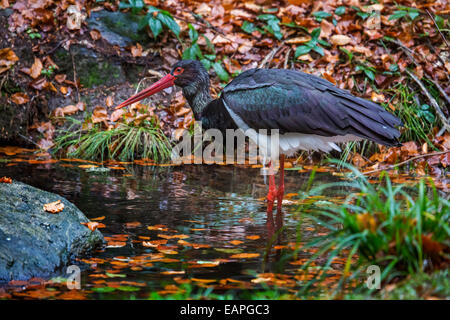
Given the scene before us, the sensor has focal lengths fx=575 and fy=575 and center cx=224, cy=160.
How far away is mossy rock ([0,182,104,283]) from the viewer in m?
3.30

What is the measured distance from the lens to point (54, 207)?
3.89m

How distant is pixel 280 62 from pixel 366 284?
517cm

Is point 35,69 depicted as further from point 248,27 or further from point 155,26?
point 248,27

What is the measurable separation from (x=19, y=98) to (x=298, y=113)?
3943 millimetres

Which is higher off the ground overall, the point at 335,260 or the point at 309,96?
the point at 309,96

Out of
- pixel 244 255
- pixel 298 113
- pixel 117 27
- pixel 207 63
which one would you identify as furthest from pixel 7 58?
pixel 244 255

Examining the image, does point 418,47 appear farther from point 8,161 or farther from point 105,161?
point 8,161

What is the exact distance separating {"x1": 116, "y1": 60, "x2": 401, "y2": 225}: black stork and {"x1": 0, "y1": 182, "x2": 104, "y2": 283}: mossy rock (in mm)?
1810

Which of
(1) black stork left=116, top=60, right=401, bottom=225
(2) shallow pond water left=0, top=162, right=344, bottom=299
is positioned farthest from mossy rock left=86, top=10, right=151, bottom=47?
(1) black stork left=116, top=60, right=401, bottom=225

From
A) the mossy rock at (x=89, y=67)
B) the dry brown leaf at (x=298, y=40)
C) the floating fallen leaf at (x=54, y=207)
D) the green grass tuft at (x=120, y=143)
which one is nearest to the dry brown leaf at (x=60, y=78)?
the mossy rock at (x=89, y=67)

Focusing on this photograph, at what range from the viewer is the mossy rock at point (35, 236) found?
130 inches

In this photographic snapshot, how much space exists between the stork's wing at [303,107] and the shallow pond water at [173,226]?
0.80m
